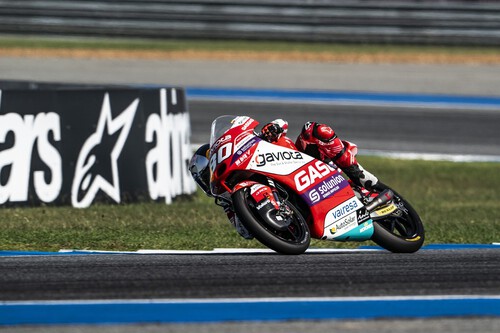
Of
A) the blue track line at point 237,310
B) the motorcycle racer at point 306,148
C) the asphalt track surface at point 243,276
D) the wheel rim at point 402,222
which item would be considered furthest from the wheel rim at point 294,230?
the blue track line at point 237,310

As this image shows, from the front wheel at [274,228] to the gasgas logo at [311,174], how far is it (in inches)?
7.9

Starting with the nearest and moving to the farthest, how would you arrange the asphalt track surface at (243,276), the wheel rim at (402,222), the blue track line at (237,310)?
the blue track line at (237,310)
the asphalt track surface at (243,276)
the wheel rim at (402,222)

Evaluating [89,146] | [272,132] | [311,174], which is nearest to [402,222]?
[311,174]

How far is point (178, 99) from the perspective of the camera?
1264cm

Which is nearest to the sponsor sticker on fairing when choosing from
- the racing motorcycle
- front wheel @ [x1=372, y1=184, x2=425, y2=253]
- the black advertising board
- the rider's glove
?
the racing motorcycle

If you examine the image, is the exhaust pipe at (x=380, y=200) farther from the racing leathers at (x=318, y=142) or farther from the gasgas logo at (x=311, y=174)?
the gasgas logo at (x=311, y=174)

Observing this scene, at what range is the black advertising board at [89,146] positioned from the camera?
37.1 feet

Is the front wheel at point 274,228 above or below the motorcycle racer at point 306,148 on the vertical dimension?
below

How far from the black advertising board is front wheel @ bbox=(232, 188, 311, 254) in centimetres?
414

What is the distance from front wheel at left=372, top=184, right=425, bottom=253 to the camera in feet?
27.8

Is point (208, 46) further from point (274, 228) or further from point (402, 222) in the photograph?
point (274, 228)

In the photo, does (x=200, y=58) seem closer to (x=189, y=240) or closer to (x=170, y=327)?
(x=189, y=240)

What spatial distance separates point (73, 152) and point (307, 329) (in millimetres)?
6302

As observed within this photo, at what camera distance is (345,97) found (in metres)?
22.0
